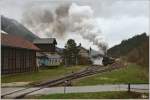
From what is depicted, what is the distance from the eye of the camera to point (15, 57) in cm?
4375

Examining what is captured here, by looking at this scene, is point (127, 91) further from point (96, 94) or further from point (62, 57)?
point (62, 57)

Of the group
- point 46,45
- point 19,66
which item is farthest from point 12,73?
point 46,45

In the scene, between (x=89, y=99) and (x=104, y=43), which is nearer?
(x=89, y=99)

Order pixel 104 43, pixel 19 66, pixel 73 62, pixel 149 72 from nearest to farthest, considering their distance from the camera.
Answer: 1. pixel 149 72
2. pixel 19 66
3. pixel 73 62
4. pixel 104 43

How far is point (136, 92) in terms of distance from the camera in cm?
2194

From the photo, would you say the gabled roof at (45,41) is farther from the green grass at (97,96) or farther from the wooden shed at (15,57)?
the green grass at (97,96)

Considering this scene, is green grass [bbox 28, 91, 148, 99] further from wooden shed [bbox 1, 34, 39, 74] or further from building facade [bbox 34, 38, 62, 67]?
building facade [bbox 34, 38, 62, 67]

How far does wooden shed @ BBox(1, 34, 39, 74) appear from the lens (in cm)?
4037

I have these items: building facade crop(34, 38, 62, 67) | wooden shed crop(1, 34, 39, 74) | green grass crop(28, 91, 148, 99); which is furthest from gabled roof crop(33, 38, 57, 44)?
green grass crop(28, 91, 148, 99)

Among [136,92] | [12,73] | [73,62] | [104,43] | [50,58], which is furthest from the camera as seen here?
[104,43]

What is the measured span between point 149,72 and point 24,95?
12.5m

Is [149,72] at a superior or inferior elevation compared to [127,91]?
superior

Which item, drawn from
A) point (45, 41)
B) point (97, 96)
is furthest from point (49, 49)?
point (97, 96)

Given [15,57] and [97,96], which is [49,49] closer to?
[15,57]
